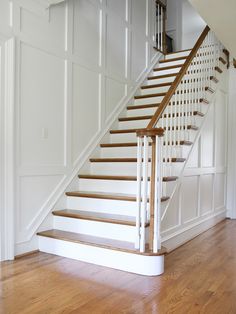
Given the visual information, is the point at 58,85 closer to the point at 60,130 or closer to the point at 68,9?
the point at 60,130

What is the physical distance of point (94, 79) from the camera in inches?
163

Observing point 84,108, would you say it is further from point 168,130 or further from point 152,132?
point 152,132

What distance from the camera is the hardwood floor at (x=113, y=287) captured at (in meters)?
2.04

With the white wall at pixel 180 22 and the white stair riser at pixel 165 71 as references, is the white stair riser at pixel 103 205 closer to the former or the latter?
the white stair riser at pixel 165 71

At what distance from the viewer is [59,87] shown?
356 cm

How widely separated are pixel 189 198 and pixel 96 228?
1453mm

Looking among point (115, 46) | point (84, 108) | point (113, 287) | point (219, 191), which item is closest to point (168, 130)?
point (84, 108)

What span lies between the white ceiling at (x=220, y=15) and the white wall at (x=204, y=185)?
1.66 metres

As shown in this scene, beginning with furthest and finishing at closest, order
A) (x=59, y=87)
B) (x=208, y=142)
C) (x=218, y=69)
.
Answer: (x=218, y=69)
(x=208, y=142)
(x=59, y=87)

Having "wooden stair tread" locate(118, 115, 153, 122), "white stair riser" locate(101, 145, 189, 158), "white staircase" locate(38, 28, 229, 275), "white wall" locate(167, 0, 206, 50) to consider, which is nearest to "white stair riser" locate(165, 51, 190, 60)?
"white staircase" locate(38, 28, 229, 275)

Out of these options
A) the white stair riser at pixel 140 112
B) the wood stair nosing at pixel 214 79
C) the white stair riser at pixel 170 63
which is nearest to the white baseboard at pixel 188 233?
the white stair riser at pixel 140 112

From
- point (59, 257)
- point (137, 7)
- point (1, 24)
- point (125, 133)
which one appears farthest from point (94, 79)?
point (59, 257)

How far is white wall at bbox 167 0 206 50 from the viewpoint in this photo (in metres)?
7.42

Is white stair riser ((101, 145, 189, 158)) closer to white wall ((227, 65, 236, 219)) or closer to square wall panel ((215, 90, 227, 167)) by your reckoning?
square wall panel ((215, 90, 227, 167))
